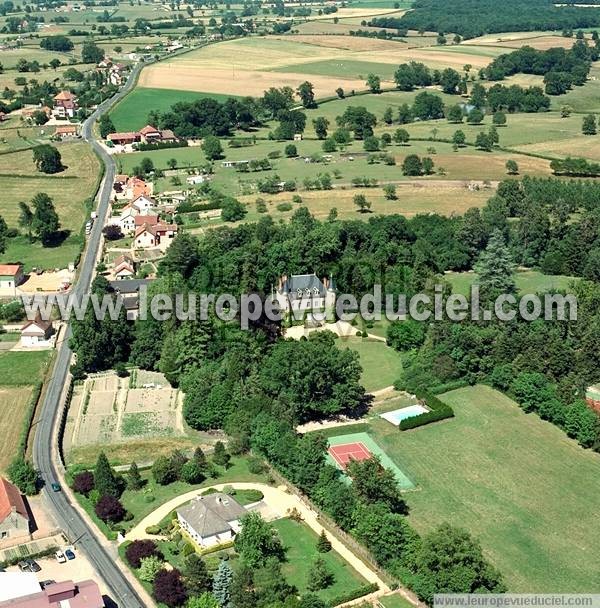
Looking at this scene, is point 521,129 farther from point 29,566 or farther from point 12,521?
point 29,566

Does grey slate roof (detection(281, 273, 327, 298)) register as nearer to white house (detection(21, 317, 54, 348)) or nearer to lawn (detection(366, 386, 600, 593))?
lawn (detection(366, 386, 600, 593))

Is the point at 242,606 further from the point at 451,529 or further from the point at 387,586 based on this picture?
the point at 451,529

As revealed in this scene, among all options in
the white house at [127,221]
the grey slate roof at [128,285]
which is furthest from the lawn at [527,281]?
the white house at [127,221]

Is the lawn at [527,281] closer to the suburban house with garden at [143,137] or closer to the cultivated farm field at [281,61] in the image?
the suburban house with garden at [143,137]

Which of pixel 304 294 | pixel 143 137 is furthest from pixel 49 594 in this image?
pixel 143 137

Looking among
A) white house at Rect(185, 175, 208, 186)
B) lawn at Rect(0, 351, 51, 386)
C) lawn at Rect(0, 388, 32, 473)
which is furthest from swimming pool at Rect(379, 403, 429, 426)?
white house at Rect(185, 175, 208, 186)
